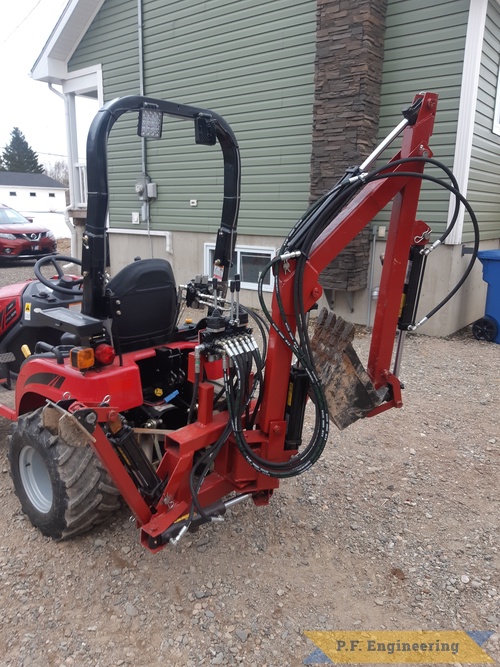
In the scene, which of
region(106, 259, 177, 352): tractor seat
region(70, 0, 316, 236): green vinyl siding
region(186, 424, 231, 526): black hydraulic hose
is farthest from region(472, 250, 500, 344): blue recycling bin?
region(186, 424, 231, 526): black hydraulic hose

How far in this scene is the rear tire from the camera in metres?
2.48

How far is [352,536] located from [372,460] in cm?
89

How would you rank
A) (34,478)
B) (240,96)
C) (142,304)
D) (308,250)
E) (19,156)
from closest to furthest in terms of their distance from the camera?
(308,250) < (142,304) < (34,478) < (240,96) < (19,156)

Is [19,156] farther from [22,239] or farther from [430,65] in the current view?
[430,65]

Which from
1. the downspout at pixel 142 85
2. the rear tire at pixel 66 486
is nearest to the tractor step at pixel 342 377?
the rear tire at pixel 66 486

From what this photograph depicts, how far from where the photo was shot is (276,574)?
8.13 feet

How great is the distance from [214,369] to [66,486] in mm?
922

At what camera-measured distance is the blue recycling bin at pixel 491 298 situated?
6188 mm

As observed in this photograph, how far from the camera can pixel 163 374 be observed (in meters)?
2.85

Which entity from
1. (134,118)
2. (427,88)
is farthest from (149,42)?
(427,88)

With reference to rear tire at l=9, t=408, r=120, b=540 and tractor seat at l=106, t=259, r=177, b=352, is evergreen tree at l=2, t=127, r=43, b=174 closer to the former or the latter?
tractor seat at l=106, t=259, r=177, b=352

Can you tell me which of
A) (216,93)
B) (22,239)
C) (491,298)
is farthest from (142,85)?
(491,298)

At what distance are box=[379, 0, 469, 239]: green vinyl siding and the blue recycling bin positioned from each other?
2.31ft

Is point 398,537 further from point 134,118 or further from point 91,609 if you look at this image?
point 134,118
